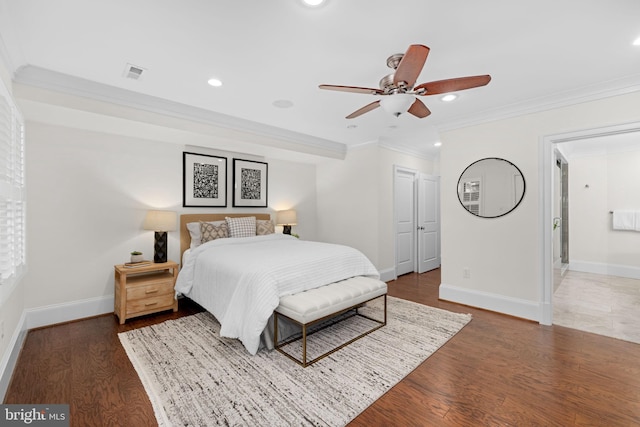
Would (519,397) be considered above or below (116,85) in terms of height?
below

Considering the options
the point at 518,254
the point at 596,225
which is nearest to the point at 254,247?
the point at 518,254

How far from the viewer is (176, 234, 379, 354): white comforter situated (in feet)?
7.86

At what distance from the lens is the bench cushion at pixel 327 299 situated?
230 centimetres

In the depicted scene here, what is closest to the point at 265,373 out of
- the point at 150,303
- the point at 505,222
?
the point at 150,303

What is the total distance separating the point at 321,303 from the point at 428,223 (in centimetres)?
418

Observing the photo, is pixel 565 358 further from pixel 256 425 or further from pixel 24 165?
pixel 24 165

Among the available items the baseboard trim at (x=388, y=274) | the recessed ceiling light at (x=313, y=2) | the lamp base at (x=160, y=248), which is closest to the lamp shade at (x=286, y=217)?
the baseboard trim at (x=388, y=274)

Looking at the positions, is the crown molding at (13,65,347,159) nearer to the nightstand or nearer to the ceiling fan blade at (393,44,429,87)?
the nightstand

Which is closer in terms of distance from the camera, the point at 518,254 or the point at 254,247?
the point at 518,254

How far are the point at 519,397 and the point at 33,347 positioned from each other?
12.8 feet

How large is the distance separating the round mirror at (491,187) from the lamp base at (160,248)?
387 centimetres

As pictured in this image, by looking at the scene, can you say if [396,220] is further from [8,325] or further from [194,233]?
[8,325]

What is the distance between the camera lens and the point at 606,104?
2.75 metres

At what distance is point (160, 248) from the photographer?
355 centimetres
